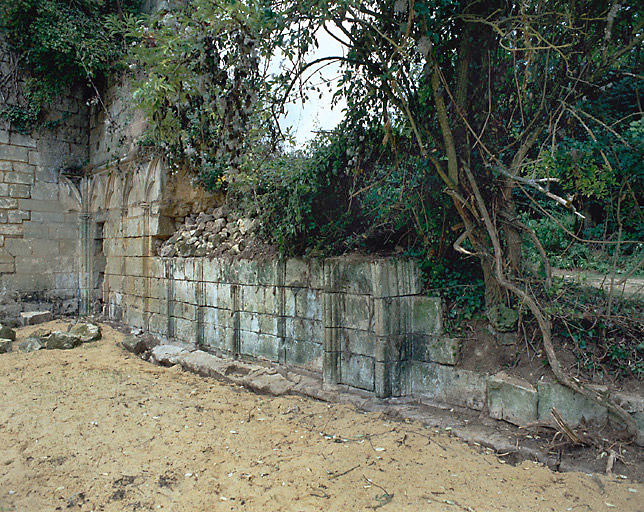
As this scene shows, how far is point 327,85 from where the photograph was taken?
508 centimetres

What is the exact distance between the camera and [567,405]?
142 inches

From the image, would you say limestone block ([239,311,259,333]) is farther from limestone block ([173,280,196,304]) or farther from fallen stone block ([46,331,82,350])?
fallen stone block ([46,331,82,350])

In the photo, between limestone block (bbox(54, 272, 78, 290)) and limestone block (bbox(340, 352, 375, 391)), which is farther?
limestone block (bbox(54, 272, 78, 290))

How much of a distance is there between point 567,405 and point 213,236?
5.73 metres

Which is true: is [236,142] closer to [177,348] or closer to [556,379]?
[177,348]

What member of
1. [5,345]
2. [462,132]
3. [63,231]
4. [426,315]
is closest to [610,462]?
[426,315]

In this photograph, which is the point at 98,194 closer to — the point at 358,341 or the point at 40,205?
the point at 40,205

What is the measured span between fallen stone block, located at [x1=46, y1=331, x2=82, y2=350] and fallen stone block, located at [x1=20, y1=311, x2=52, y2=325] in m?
2.93

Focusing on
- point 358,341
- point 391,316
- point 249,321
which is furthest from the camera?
point 249,321

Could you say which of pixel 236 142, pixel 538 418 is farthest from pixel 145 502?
pixel 236 142

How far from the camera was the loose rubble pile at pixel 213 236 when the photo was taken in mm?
6879

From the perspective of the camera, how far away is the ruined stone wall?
420 inches

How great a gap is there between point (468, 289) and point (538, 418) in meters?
1.38

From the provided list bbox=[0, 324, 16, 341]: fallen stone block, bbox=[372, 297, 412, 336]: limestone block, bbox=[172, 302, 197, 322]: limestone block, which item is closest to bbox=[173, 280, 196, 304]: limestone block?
bbox=[172, 302, 197, 322]: limestone block
